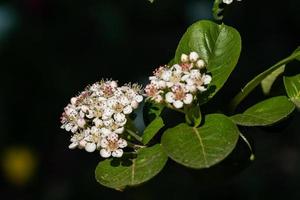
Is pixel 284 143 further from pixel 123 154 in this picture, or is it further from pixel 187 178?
pixel 123 154

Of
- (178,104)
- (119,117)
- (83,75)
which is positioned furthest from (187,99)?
(83,75)

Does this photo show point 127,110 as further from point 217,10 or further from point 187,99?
point 217,10

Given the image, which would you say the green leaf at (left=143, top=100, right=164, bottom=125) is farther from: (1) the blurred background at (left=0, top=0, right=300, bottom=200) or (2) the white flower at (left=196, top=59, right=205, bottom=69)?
(1) the blurred background at (left=0, top=0, right=300, bottom=200)

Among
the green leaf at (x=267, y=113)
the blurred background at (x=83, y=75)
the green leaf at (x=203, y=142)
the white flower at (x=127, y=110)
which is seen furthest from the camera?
the blurred background at (x=83, y=75)

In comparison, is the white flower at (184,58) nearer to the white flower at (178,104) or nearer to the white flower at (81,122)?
the white flower at (178,104)

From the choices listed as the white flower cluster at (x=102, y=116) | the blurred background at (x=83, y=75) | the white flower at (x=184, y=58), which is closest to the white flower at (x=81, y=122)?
the white flower cluster at (x=102, y=116)

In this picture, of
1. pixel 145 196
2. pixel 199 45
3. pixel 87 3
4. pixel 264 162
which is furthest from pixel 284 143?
pixel 199 45
